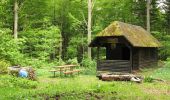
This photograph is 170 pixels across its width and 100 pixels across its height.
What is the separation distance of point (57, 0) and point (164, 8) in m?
14.7

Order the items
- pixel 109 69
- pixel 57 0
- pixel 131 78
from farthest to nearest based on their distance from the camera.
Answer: pixel 57 0 → pixel 109 69 → pixel 131 78

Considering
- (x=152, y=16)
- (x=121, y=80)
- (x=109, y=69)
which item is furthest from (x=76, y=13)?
(x=121, y=80)

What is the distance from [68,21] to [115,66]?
763 inches

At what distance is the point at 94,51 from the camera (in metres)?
50.3

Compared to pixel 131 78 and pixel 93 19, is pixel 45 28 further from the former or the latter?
pixel 131 78

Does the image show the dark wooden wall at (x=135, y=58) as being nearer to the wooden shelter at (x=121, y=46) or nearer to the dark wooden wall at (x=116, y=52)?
the wooden shelter at (x=121, y=46)

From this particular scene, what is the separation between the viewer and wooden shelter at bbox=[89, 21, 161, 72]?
28922 mm

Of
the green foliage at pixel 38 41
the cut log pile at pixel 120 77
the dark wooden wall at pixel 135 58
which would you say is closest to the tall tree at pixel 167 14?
the green foliage at pixel 38 41

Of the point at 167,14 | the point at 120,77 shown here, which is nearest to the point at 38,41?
the point at 167,14

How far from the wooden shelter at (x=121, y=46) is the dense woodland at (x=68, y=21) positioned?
8.18 meters

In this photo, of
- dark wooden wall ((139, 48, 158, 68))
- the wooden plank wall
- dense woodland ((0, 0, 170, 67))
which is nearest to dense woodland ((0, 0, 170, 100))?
dense woodland ((0, 0, 170, 67))

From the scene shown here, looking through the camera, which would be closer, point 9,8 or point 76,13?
point 9,8

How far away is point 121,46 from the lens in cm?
3166

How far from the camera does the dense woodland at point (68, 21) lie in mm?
39750
